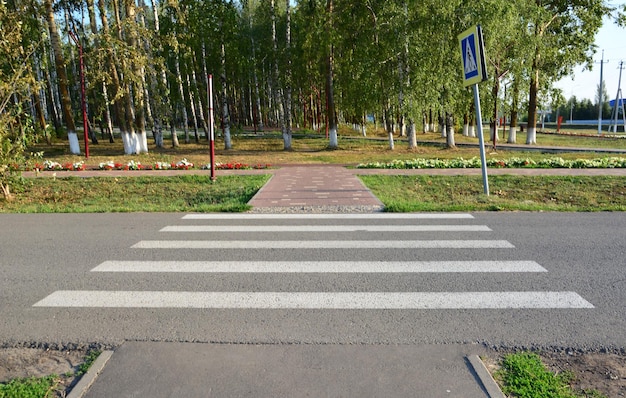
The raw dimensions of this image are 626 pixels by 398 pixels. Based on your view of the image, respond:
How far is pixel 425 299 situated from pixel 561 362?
135cm

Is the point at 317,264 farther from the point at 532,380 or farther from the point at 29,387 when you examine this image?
the point at 29,387

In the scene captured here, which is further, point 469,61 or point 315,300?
point 469,61

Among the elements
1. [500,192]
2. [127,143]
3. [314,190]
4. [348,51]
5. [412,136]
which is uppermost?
[348,51]

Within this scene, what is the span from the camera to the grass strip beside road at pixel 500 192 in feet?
30.8

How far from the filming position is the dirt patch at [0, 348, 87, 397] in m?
3.02

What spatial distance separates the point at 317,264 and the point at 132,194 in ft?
26.8

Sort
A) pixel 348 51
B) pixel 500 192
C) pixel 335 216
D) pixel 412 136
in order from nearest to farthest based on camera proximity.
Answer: pixel 335 216 → pixel 500 192 → pixel 412 136 → pixel 348 51

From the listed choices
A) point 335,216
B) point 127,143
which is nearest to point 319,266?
point 335,216

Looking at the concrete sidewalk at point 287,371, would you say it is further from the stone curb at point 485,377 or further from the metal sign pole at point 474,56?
the metal sign pole at point 474,56

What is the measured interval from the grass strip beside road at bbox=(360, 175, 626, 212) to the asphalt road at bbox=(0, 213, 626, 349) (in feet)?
5.46

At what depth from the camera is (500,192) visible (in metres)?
11.4

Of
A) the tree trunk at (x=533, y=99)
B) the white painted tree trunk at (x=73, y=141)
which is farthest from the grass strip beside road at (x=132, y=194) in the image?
the tree trunk at (x=533, y=99)

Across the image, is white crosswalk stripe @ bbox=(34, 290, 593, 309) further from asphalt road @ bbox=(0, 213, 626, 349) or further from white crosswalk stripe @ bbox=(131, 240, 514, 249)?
white crosswalk stripe @ bbox=(131, 240, 514, 249)

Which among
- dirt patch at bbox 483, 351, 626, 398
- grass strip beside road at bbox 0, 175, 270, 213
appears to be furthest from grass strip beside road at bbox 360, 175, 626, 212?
dirt patch at bbox 483, 351, 626, 398
